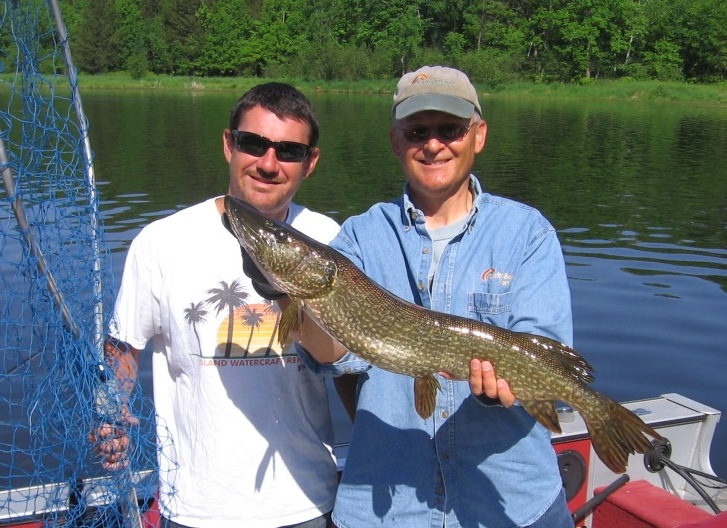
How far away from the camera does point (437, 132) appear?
9.00 feet

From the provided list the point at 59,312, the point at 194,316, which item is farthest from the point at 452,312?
the point at 59,312

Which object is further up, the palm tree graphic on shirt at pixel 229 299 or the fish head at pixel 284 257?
the fish head at pixel 284 257

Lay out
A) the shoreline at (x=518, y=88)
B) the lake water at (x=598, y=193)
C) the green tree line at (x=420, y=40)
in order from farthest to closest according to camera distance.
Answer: the green tree line at (x=420, y=40) → the shoreline at (x=518, y=88) → the lake water at (x=598, y=193)

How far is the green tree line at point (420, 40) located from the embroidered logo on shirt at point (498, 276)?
170 ft

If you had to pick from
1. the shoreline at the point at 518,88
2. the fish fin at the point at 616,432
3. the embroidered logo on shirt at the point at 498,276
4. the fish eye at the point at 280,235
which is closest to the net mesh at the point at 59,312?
the fish eye at the point at 280,235

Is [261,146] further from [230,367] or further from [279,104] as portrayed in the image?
[230,367]

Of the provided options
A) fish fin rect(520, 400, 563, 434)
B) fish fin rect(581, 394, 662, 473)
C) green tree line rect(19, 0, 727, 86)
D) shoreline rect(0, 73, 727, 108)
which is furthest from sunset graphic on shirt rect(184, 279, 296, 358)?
green tree line rect(19, 0, 727, 86)

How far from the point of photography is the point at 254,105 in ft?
10.3

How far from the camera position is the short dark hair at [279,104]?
310 centimetres

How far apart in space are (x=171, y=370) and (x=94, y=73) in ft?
209

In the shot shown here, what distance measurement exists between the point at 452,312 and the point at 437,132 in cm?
67

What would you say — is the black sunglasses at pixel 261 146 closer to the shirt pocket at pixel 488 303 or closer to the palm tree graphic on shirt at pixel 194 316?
the palm tree graphic on shirt at pixel 194 316

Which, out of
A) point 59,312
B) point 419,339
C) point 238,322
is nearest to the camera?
point 419,339

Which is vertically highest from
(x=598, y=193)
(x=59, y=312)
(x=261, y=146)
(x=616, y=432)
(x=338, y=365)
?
(x=261, y=146)
